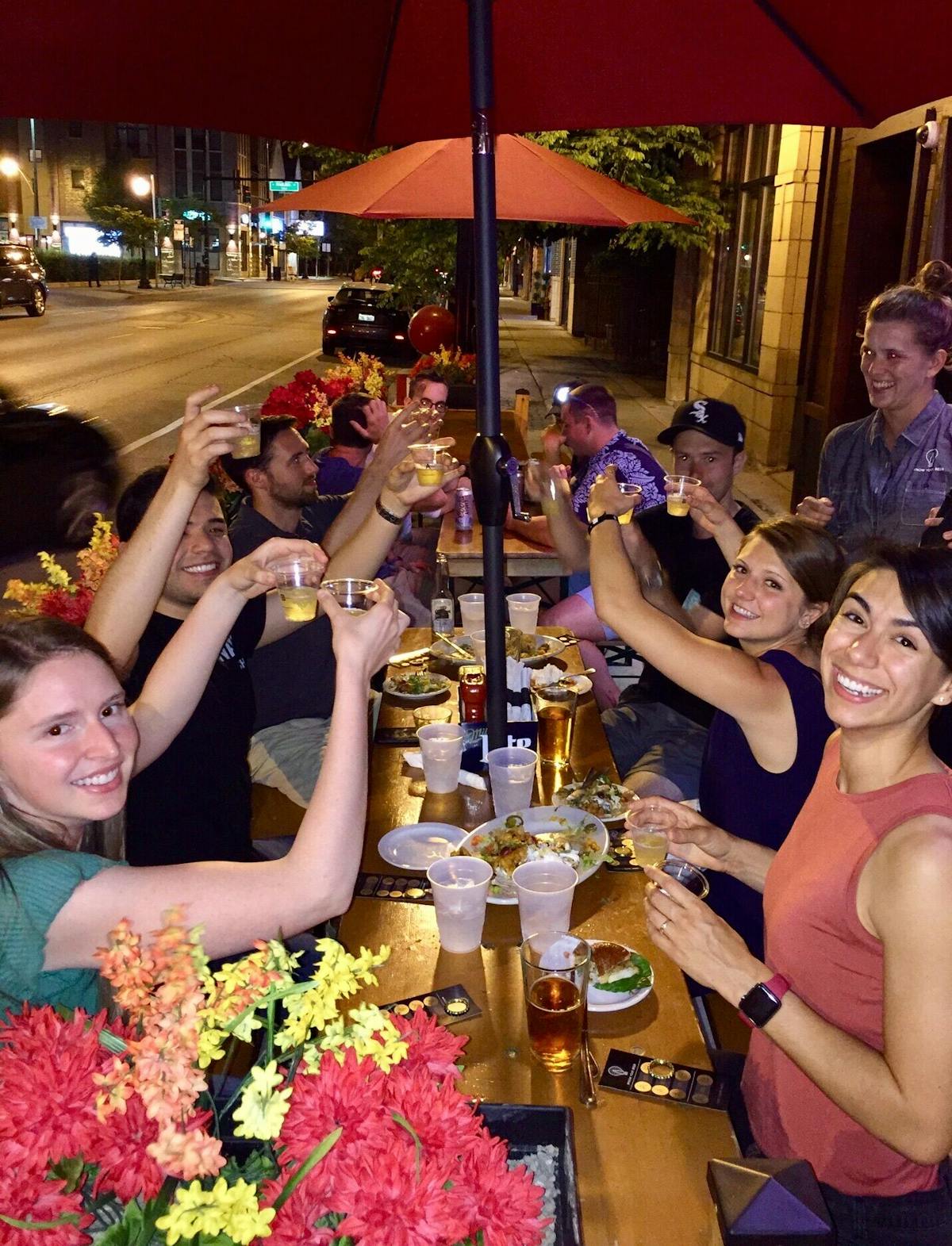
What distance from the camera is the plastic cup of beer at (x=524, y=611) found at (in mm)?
4422

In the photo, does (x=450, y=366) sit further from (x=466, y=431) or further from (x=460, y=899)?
(x=460, y=899)

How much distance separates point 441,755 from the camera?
3.04 m

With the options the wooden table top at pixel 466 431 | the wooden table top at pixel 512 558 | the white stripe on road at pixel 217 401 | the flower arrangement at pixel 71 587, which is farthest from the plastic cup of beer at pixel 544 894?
the white stripe on road at pixel 217 401

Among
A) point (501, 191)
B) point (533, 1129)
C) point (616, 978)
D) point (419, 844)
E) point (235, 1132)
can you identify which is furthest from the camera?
point (501, 191)

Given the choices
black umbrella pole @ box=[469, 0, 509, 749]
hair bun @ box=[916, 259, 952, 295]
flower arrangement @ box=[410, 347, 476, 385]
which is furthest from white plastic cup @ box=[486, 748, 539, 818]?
flower arrangement @ box=[410, 347, 476, 385]

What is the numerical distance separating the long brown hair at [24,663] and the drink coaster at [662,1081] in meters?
1.12

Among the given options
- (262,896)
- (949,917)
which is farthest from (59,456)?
(949,917)

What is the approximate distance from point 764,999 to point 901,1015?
255mm

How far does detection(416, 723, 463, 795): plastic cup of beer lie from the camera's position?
3010 millimetres

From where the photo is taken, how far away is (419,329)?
46.6 ft

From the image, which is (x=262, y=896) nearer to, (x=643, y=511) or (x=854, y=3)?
(x=854, y=3)

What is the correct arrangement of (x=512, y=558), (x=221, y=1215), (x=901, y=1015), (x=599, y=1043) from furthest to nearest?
(x=512, y=558) → (x=599, y=1043) → (x=901, y=1015) → (x=221, y=1215)

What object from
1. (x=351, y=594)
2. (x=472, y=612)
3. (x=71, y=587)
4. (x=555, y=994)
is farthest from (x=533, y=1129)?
(x=472, y=612)

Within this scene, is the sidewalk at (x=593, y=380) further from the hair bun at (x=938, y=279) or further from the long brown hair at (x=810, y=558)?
the long brown hair at (x=810, y=558)
